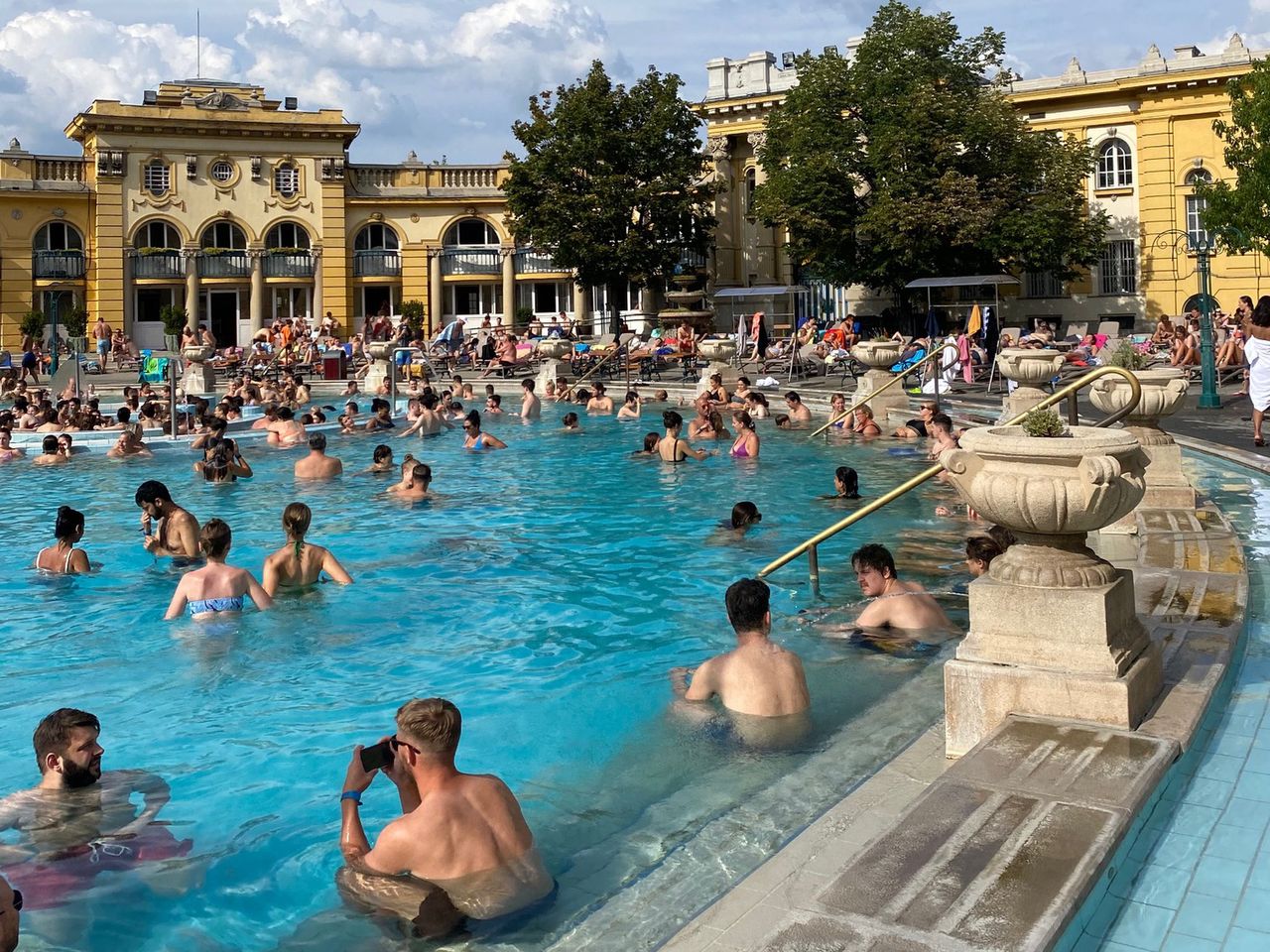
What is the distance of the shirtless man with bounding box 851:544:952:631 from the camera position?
874cm

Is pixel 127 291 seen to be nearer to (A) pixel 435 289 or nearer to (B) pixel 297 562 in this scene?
(A) pixel 435 289

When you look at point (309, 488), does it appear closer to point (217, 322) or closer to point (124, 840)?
point (124, 840)

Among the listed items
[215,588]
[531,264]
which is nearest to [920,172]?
[531,264]

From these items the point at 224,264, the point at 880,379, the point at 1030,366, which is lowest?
the point at 1030,366

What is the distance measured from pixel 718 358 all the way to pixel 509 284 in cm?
2435

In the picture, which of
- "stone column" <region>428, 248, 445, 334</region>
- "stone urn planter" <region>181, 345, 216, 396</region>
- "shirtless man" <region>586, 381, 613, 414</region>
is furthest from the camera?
"stone column" <region>428, 248, 445, 334</region>

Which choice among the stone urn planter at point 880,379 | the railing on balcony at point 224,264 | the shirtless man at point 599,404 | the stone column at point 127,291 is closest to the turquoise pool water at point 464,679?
the stone urn planter at point 880,379

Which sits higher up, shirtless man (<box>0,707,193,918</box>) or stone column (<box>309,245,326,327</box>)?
stone column (<box>309,245,326,327</box>)

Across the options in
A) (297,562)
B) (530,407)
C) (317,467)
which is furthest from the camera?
(530,407)

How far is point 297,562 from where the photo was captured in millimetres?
10844

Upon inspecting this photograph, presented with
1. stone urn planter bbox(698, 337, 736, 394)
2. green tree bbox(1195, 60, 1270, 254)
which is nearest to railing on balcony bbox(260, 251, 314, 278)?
stone urn planter bbox(698, 337, 736, 394)

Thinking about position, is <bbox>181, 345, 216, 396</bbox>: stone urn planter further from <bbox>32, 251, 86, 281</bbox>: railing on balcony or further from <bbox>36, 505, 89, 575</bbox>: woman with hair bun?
<bbox>36, 505, 89, 575</bbox>: woman with hair bun

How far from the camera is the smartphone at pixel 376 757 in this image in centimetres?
483

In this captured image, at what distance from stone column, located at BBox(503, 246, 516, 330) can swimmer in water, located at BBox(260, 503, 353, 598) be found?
40818 millimetres
